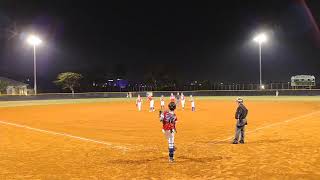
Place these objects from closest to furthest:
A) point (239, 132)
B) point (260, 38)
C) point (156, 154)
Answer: point (156, 154)
point (239, 132)
point (260, 38)

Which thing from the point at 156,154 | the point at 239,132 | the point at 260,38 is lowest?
the point at 156,154

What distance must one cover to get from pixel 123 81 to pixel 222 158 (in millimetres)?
119330

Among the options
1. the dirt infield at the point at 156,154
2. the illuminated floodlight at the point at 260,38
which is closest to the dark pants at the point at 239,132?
the dirt infield at the point at 156,154

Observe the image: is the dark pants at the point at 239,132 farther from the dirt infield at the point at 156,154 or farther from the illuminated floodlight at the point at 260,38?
the illuminated floodlight at the point at 260,38

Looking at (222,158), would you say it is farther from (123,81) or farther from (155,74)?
(123,81)

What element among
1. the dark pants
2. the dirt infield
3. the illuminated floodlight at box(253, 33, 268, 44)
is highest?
the illuminated floodlight at box(253, 33, 268, 44)

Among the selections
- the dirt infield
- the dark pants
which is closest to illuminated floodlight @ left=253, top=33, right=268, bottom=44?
the dirt infield

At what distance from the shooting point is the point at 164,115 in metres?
12.0

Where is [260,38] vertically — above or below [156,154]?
above

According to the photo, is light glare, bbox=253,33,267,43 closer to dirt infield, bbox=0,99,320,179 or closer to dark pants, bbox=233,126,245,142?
dirt infield, bbox=0,99,320,179

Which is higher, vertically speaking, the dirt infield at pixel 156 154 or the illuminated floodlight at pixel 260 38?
the illuminated floodlight at pixel 260 38

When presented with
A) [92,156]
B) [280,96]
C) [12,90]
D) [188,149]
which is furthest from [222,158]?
[12,90]

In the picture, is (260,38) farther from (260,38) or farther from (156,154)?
(156,154)

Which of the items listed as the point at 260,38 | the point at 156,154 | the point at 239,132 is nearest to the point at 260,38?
the point at 260,38
